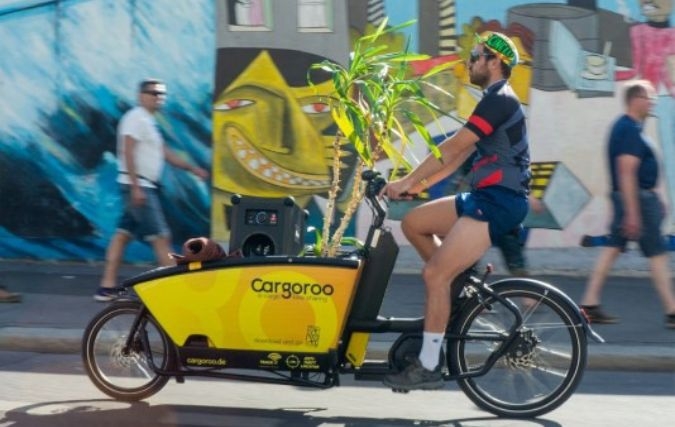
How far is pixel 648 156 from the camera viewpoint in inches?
339

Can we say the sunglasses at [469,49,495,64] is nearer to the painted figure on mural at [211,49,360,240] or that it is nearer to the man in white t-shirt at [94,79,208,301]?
the man in white t-shirt at [94,79,208,301]

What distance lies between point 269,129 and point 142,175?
6.84ft

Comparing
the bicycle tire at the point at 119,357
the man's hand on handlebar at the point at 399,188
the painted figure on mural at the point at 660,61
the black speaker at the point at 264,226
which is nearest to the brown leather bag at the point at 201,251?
the black speaker at the point at 264,226

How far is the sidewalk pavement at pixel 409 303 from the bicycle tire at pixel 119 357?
1.55 m

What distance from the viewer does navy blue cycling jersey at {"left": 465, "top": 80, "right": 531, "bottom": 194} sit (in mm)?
6070

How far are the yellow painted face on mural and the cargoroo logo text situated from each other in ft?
16.8

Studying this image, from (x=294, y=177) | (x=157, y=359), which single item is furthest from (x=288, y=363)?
(x=294, y=177)

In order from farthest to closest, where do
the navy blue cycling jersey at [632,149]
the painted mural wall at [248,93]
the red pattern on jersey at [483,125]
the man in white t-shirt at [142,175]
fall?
the painted mural wall at [248,93] → the man in white t-shirt at [142,175] → the navy blue cycling jersey at [632,149] → the red pattern on jersey at [483,125]

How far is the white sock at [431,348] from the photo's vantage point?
20.3ft

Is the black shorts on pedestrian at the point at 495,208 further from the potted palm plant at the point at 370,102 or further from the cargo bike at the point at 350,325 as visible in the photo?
the potted palm plant at the point at 370,102

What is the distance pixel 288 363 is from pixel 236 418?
0.44 meters

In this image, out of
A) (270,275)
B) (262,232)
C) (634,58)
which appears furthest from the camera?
(634,58)

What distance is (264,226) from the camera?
665 cm

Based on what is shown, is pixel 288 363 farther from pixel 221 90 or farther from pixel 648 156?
pixel 221 90
